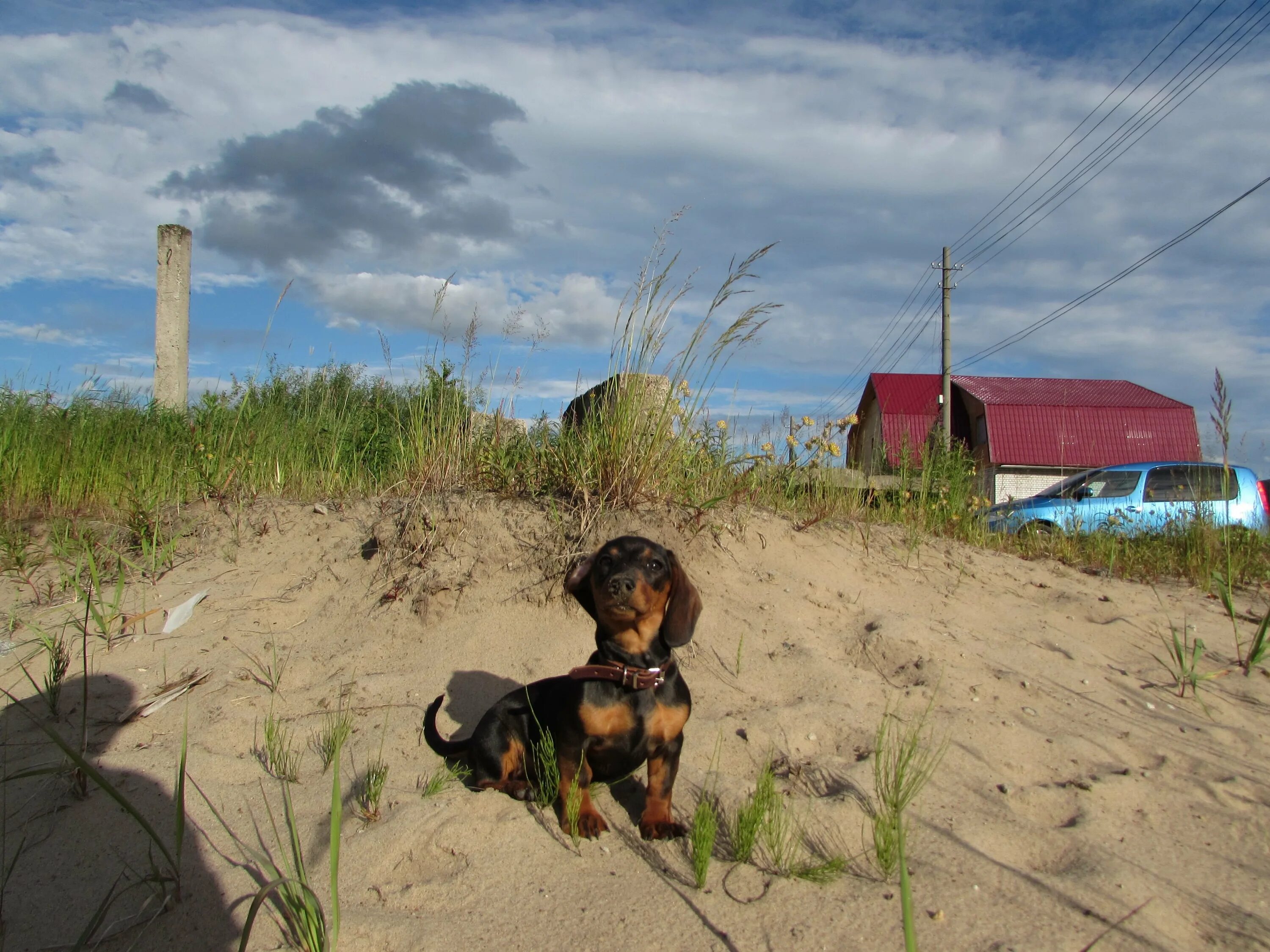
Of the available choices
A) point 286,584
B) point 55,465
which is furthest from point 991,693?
point 55,465

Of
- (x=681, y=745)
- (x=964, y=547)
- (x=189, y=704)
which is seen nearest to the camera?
(x=681, y=745)

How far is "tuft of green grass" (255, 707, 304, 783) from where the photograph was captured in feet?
9.50

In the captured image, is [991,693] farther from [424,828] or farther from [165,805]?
[165,805]

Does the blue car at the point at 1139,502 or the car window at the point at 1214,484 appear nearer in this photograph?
the car window at the point at 1214,484

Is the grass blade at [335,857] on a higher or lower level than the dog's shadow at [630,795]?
higher

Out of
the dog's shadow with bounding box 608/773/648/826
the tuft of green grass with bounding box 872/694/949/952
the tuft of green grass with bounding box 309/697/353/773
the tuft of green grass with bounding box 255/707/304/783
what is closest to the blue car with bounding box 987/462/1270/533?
the tuft of green grass with bounding box 872/694/949/952

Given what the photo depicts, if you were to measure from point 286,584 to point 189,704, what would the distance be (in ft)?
4.06

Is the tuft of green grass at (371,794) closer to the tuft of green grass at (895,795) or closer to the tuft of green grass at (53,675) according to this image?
the tuft of green grass at (53,675)

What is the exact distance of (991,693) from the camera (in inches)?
151

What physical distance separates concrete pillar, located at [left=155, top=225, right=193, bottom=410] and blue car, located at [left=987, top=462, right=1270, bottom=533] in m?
7.34

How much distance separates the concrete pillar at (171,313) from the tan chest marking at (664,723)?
623 centimetres

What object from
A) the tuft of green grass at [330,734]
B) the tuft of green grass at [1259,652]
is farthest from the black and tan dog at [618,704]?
the tuft of green grass at [1259,652]

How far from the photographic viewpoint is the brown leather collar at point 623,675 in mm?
2793

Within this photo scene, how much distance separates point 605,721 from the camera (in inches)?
109
